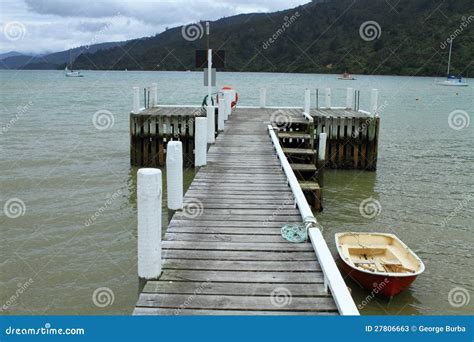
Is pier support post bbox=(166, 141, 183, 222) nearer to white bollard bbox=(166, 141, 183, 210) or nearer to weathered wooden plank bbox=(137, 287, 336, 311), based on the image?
white bollard bbox=(166, 141, 183, 210)

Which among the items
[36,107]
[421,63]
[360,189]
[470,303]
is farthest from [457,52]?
[470,303]

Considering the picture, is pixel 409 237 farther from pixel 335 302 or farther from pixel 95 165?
pixel 95 165

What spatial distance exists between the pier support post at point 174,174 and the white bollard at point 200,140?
3.11 m

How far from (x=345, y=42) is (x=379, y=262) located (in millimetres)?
136109

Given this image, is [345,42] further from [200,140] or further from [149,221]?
[149,221]

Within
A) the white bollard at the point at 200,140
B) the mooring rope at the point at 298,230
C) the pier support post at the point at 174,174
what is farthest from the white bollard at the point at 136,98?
the mooring rope at the point at 298,230

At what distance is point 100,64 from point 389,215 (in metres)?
188

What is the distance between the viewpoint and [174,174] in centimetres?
778

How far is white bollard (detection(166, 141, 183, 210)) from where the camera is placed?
24.7 feet

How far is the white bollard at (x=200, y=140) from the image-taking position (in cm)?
1106

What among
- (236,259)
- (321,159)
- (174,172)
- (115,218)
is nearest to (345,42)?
(321,159)

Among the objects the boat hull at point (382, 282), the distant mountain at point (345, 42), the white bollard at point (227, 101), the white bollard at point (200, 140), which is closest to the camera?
the boat hull at point (382, 282)

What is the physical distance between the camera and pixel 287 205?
28.4 feet

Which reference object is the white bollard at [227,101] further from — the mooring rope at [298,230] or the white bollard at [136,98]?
the mooring rope at [298,230]
